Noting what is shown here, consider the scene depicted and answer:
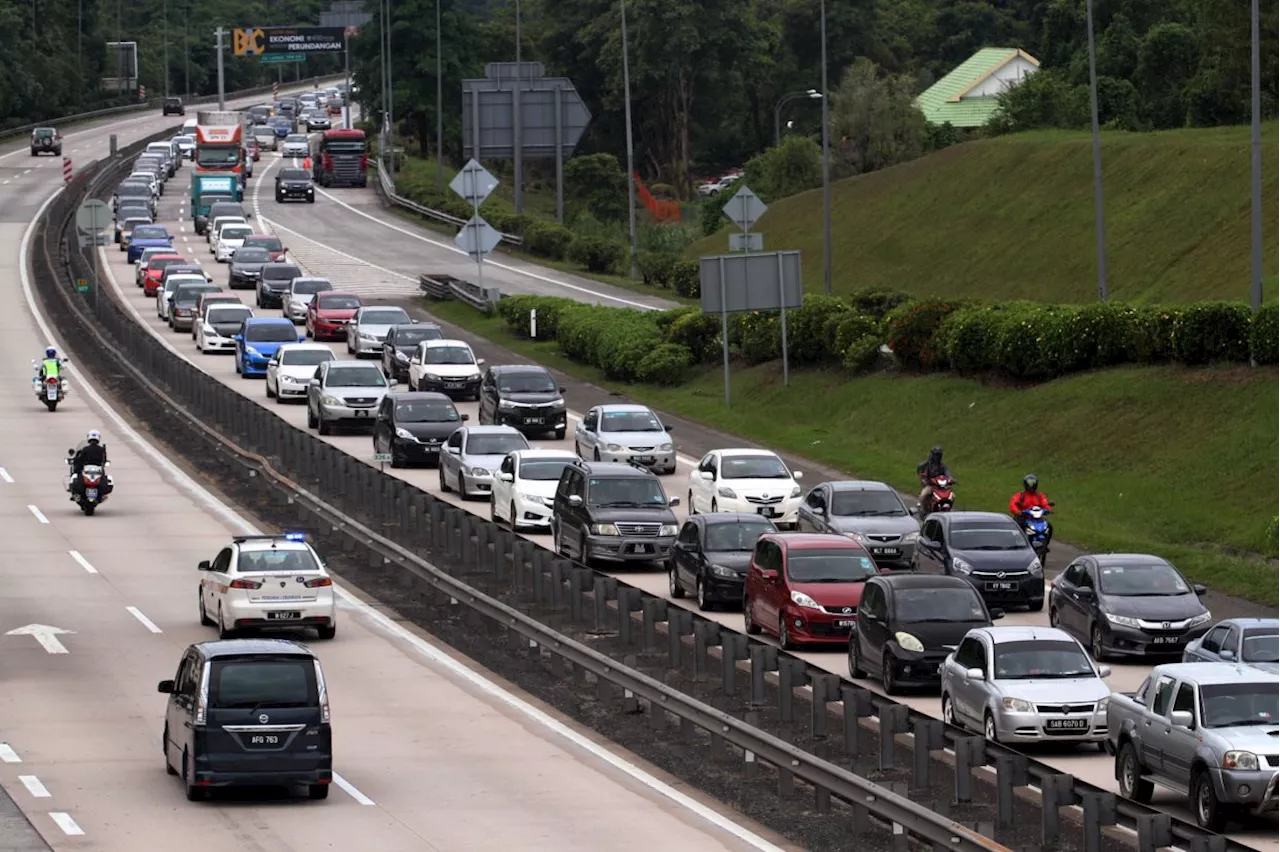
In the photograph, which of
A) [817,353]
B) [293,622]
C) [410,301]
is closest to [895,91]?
[410,301]

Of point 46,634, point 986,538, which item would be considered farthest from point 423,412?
point 986,538

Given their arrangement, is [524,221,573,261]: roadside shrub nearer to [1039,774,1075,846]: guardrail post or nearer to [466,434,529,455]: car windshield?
[466,434,529,455]: car windshield

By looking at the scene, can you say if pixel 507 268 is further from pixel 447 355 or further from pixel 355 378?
pixel 355 378

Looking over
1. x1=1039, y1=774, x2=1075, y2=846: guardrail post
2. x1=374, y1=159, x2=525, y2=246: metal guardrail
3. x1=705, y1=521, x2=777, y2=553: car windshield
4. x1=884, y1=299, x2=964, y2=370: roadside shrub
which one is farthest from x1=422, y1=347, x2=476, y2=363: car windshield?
x1=1039, y1=774, x2=1075, y2=846: guardrail post

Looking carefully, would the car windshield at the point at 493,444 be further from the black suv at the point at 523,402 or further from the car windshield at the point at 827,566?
the car windshield at the point at 827,566

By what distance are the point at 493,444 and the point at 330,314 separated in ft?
82.2

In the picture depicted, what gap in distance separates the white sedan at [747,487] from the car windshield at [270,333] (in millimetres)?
21970

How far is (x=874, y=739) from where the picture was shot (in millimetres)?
23359

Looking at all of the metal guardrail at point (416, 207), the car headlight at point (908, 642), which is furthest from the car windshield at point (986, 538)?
the metal guardrail at point (416, 207)

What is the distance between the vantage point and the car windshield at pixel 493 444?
4184 centimetres

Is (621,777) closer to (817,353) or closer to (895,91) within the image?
(817,353)

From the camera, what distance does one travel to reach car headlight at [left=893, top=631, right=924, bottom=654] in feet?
85.0

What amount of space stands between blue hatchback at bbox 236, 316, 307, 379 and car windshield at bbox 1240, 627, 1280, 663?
3822 centimetres

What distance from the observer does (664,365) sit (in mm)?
58656
